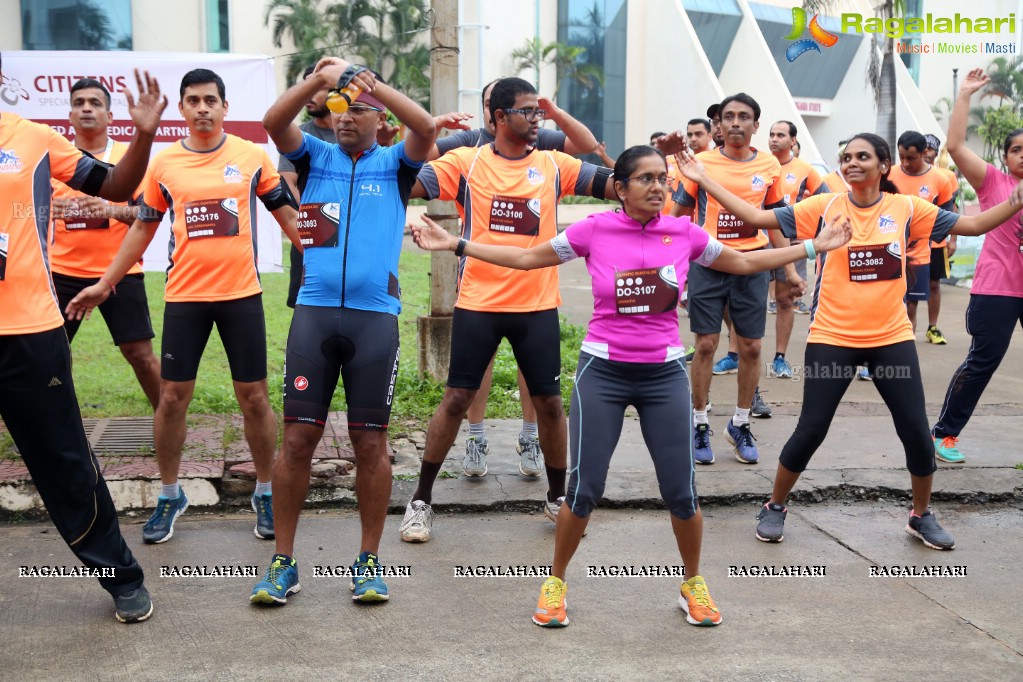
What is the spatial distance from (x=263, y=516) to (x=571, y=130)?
2735 millimetres

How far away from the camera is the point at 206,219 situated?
5.26 m

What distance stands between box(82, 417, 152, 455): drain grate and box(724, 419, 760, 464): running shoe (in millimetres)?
3662

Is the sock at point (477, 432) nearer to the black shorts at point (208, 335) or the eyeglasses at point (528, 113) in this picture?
the black shorts at point (208, 335)

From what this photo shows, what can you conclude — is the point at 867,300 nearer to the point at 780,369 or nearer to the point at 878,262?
the point at 878,262

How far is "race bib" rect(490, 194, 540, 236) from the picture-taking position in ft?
18.1

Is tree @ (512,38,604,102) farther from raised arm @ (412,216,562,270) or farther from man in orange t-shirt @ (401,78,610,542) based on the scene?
raised arm @ (412,216,562,270)

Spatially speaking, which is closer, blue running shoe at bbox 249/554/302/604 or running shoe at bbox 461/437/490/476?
blue running shoe at bbox 249/554/302/604

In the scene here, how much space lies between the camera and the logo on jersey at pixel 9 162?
13.0 ft

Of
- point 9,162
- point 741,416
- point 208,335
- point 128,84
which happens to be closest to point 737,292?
point 741,416

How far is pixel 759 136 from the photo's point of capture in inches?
1521

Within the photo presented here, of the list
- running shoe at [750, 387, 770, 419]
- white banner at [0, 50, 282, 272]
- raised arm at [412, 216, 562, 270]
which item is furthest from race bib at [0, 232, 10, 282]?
running shoe at [750, 387, 770, 419]

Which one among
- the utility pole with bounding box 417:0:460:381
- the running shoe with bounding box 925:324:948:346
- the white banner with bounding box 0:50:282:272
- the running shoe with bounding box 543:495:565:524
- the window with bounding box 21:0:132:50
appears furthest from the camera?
the window with bounding box 21:0:132:50

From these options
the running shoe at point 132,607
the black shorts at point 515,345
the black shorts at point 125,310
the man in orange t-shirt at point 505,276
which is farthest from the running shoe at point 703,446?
the running shoe at point 132,607

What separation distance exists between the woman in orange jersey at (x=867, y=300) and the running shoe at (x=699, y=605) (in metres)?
1.15
